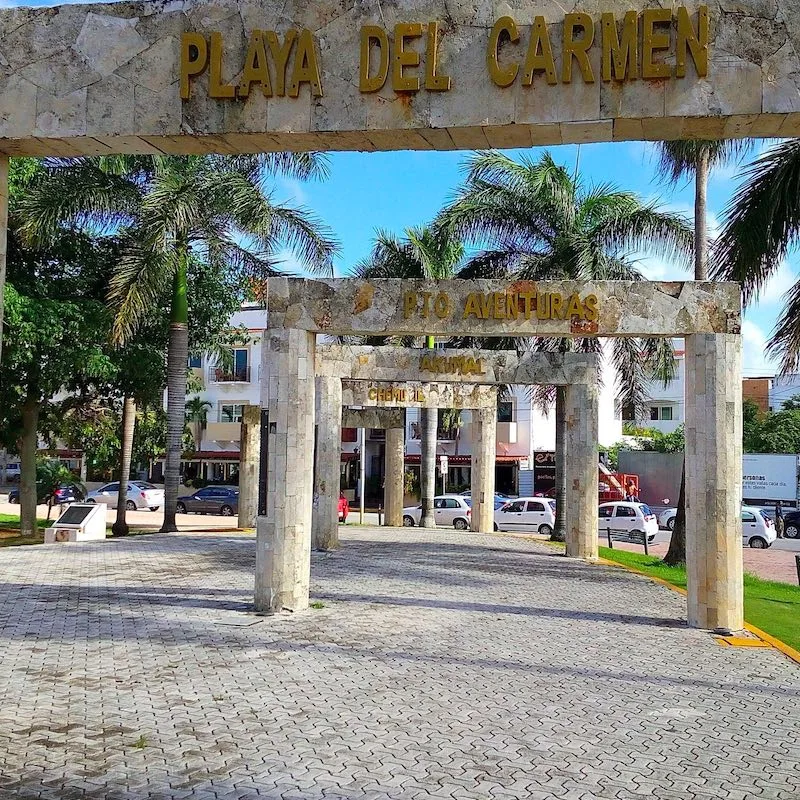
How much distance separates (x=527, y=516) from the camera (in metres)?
29.4

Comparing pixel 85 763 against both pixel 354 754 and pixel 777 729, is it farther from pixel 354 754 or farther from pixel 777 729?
pixel 777 729

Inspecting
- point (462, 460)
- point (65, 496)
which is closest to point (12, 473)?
point (65, 496)

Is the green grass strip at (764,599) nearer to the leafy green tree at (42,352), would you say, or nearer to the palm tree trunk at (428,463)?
the palm tree trunk at (428,463)

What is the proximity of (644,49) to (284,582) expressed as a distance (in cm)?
733

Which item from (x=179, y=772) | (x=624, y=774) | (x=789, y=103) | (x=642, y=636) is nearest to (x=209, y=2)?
(x=789, y=103)

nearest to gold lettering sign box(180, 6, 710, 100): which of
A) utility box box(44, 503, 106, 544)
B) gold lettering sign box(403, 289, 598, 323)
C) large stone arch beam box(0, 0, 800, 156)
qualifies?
large stone arch beam box(0, 0, 800, 156)

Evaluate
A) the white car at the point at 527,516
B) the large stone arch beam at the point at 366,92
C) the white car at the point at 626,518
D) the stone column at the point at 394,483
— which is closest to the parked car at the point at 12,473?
the stone column at the point at 394,483

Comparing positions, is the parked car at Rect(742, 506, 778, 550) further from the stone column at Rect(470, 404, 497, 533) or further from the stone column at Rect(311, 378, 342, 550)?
the stone column at Rect(311, 378, 342, 550)

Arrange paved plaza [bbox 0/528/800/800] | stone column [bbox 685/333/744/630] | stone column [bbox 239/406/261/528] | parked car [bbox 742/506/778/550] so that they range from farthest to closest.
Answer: parked car [bbox 742/506/778/550]
stone column [bbox 239/406/261/528]
stone column [bbox 685/333/744/630]
paved plaza [bbox 0/528/800/800]

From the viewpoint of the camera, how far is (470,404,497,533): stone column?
2431 centimetres

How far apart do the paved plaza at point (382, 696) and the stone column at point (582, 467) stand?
13.3ft

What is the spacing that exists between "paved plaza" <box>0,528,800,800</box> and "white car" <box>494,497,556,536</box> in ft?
51.8

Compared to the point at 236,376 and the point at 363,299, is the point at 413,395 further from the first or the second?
the point at 236,376

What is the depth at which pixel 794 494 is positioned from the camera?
34.0 m
